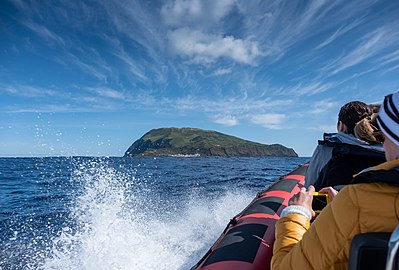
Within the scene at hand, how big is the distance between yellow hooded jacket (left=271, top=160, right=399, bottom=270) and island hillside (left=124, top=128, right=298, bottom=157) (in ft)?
441

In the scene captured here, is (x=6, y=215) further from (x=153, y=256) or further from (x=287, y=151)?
(x=287, y=151)

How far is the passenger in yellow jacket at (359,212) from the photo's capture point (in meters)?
1.05

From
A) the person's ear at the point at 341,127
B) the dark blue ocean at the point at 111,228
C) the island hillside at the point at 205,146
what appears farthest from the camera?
the island hillside at the point at 205,146

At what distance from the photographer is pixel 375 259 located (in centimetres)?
106

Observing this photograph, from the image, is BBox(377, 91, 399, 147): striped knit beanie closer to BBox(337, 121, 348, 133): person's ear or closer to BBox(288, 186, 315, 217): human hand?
BBox(288, 186, 315, 217): human hand

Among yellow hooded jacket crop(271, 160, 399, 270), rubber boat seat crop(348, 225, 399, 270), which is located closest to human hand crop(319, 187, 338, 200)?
yellow hooded jacket crop(271, 160, 399, 270)

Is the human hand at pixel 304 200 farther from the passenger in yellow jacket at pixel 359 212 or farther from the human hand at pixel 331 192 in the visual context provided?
the passenger in yellow jacket at pixel 359 212

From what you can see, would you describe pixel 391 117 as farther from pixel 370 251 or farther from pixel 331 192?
pixel 331 192

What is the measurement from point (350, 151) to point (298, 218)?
1.36m

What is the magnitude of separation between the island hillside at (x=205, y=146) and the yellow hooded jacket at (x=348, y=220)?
13450 cm

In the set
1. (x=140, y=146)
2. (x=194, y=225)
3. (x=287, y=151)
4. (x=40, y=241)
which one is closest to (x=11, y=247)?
(x=40, y=241)

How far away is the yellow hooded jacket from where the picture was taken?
1051mm

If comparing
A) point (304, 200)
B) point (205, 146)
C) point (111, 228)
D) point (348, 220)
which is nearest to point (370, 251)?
point (348, 220)

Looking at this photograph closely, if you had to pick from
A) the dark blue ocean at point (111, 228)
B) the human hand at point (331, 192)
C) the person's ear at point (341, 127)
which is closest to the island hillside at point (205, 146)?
the dark blue ocean at point (111, 228)
